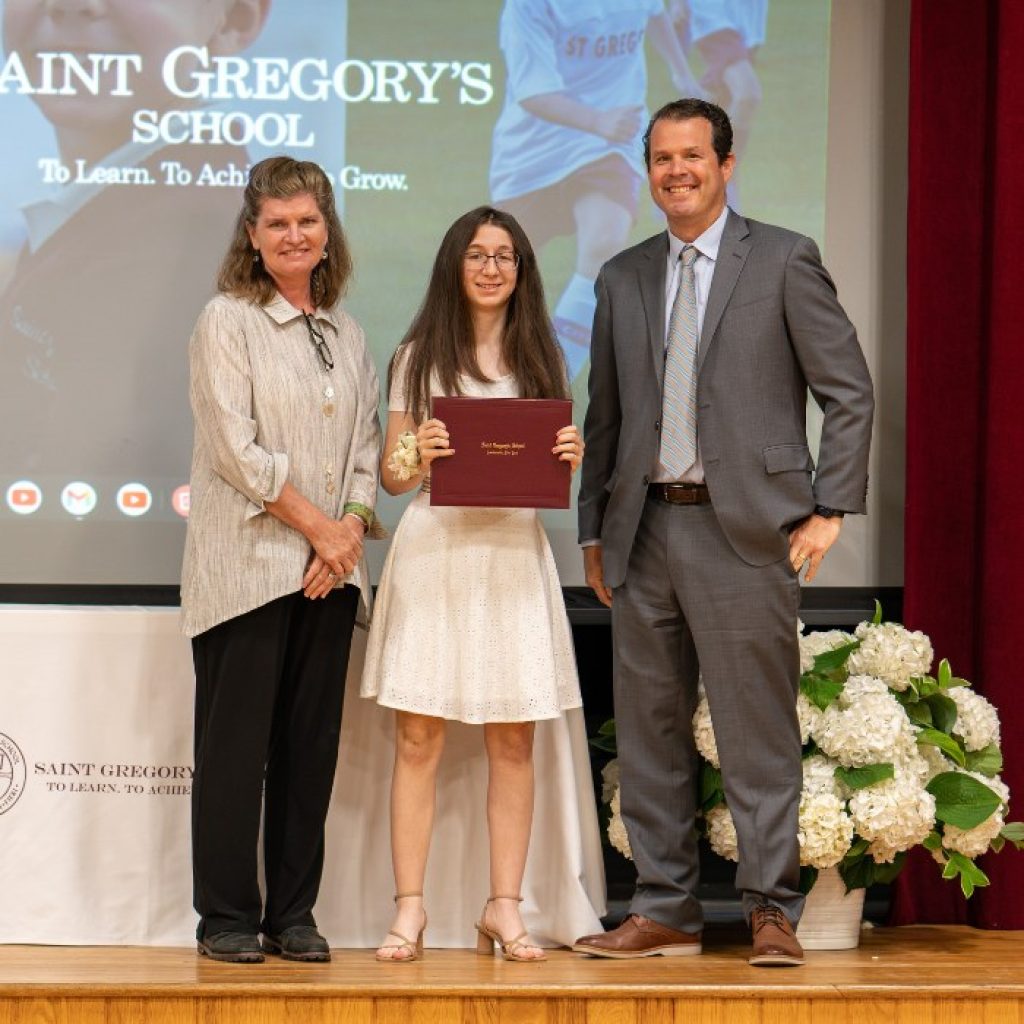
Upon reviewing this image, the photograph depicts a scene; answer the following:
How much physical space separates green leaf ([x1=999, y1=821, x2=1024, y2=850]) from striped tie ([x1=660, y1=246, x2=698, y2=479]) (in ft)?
3.85

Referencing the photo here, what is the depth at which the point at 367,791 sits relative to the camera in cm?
368

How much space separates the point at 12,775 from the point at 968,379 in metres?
2.52

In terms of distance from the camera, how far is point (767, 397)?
3283mm

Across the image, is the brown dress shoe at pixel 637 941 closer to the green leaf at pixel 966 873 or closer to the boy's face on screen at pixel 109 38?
the green leaf at pixel 966 873

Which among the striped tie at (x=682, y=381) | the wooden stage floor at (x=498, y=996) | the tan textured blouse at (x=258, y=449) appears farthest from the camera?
the striped tie at (x=682, y=381)

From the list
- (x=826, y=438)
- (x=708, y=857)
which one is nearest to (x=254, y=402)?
(x=826, y=438)

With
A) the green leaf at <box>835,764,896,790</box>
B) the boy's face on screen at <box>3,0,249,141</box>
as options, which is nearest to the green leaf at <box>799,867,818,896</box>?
the green leaf at <box>835,764,896,790</box>

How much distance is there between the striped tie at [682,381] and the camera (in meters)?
3.32

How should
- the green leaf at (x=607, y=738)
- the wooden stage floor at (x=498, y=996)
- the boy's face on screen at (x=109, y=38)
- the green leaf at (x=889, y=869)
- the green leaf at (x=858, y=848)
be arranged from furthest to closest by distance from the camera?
the boy's face on screen at (x=109, y=38)
the green leaf at (x=607, y=738)
the green leaf at (x=889, y=869)
the green leaf at (x=858, y=848)
the wooden stage floor at (x=498, y=996)

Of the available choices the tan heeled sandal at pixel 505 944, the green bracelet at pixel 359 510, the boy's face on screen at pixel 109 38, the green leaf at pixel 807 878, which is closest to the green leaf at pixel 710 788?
the green leaf at pixel 807 878

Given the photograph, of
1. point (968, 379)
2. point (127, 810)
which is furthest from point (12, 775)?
point (968, 379)

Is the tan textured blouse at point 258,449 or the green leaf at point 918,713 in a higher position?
the tan textured blouse at point 258,449

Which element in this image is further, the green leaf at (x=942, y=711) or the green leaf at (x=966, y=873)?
the green leaf at (x=942, y=711)

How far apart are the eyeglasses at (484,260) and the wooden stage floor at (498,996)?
4.86 feet
